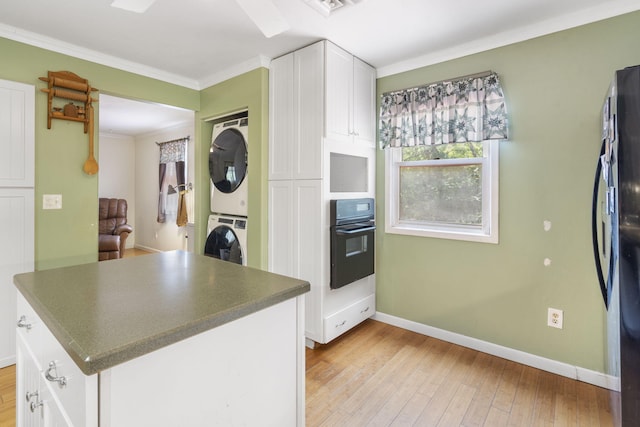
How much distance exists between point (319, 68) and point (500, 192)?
1.60 m

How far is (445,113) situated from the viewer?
8.30 feet

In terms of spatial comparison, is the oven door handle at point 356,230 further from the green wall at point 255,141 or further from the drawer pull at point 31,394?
the drawer pull at point 31,394

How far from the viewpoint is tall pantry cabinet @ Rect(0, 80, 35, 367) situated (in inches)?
89.7

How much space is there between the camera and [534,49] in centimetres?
223

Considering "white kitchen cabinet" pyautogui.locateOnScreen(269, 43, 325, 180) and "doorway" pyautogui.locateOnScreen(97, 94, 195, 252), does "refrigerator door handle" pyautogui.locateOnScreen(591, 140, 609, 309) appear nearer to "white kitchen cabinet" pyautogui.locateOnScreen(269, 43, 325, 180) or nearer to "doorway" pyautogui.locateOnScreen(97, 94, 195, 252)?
"white kitchen cabinet" pyautogui.locateOnScreen(269, 43, 325, 180)

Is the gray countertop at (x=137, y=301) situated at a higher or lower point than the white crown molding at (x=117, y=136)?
lower

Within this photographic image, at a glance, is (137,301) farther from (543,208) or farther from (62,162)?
(543,208)

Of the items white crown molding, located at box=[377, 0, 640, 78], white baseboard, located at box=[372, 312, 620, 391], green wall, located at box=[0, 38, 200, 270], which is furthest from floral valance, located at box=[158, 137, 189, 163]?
white baseboard, located at box=[372, 312, 620, 391]

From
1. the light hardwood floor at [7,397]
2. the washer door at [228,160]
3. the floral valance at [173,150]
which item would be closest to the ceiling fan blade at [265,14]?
the washer door at [228,160]

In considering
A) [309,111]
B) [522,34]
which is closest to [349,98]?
[309,111]

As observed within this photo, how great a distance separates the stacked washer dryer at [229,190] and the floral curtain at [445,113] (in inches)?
50.2

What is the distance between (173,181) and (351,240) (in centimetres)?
431

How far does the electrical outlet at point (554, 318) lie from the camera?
7.19 ft

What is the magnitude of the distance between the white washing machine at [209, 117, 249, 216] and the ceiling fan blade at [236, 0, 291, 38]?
59.1 inches
